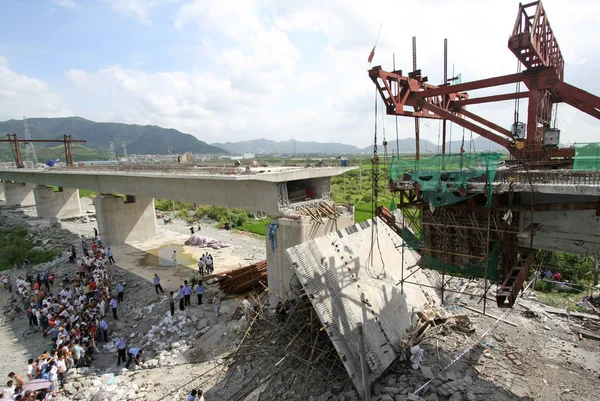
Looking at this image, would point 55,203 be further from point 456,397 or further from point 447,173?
point 456,397

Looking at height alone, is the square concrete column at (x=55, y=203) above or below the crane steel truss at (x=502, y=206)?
below

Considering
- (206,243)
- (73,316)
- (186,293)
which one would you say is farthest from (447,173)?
(206,243)

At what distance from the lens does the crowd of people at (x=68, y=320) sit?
36.4 ft

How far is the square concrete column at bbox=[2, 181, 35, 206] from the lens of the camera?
4838 centimetres

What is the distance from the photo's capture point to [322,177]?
16.4 m

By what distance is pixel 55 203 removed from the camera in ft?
130

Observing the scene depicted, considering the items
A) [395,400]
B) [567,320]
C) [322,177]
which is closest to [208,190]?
[322,177]

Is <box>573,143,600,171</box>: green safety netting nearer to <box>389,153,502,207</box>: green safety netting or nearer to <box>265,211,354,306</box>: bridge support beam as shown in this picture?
<box>389,153,502,207</box>: green safety netting

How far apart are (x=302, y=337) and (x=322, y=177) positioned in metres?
8.58

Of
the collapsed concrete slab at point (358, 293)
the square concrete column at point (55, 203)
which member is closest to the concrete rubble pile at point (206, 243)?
the collapsed concrete slab at point (358, 293)

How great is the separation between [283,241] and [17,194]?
5293 cm

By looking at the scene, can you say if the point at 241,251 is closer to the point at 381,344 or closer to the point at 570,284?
the point at 381,344

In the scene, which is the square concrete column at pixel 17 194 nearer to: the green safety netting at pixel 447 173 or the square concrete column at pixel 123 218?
the square concrete column at pixel 123 218

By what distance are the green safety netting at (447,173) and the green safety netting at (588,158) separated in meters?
1.48
